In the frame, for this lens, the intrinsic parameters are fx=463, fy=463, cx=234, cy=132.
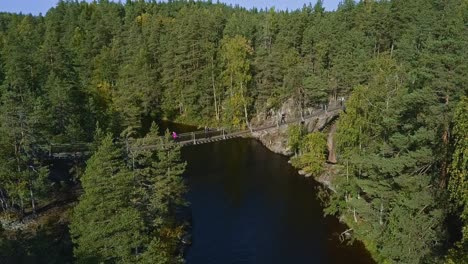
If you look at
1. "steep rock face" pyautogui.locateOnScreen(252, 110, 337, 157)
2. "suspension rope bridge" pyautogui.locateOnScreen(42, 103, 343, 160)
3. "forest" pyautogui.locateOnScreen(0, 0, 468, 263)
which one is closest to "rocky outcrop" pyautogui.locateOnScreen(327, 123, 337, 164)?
"forest" pyautogui.locateOnScreen(0, 0, 468, 263)

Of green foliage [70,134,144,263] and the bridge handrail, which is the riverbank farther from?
green foliage [70,134,144,263]

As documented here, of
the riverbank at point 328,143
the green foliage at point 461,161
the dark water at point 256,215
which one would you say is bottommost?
the dark water at point 256,215

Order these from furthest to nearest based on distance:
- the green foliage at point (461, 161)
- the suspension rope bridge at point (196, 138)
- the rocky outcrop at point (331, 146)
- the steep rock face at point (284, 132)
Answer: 1. the steep rock face at point (284, 132)
2. the rocky outcrop at point (331, 146)
3. the suspension rope bridge at point (196, 138)
4. the green foliage at point (461, 161)

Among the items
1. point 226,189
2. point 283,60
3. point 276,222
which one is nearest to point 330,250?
point 276,222

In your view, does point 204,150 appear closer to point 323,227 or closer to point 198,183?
point 198,183

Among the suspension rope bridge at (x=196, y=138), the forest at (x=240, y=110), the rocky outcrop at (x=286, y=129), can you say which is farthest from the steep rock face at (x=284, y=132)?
the forest at (x=240, y=110)

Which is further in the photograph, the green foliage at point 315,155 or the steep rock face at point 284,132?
the steep rock face at point 284,132

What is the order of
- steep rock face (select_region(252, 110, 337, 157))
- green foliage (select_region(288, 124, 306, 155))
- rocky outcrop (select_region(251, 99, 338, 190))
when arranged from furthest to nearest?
steep rock face (select_region(252, 110, 337, 157)) → green foliage (select_region(288, 124, 306, 155)) → rocky outcrop (select_region(251, 99, 338, 190))

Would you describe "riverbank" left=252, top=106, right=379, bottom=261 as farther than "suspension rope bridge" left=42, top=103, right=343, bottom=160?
Yes

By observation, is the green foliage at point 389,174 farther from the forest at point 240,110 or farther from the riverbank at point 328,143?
the riverbank at point 328,143
